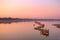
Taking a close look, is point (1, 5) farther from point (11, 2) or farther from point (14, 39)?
point (14, 39)

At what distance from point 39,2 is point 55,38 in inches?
30.2

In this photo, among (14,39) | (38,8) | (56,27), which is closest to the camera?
(14,39)

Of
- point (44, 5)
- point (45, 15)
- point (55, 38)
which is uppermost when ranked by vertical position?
point (44, 5)

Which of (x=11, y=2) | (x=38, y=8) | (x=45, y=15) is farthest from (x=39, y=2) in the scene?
(x=11, y=2)

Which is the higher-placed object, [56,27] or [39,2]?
[39,2]

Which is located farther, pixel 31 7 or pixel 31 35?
pixel 31 7

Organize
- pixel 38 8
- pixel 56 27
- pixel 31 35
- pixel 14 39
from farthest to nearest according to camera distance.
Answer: pixel 56 27, pixel 38 8, pixel 31 35, pixel 14 39

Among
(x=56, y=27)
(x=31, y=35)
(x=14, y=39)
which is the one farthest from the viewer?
(x=56, y=27)

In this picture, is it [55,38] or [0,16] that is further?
[0,16]

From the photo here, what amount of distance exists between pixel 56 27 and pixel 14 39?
1.14 meters

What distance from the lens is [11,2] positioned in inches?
110

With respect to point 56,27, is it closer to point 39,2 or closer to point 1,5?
point 39,2

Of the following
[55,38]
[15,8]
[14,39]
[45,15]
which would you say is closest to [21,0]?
[15,8]

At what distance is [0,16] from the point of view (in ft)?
9.53
